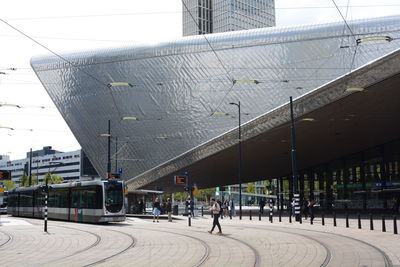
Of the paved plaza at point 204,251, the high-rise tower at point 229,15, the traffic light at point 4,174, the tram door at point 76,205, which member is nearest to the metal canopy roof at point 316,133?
the paved plaza at point 204,251

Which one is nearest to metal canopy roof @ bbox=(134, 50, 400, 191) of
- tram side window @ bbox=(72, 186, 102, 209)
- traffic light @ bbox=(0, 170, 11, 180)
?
tram side window @ bbox=(72, 186, 102, 209)

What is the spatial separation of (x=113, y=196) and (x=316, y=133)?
18929 millimetres

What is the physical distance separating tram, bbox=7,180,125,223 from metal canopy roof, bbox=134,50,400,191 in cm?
1322

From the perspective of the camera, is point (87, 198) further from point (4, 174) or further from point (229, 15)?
point (229, 15)

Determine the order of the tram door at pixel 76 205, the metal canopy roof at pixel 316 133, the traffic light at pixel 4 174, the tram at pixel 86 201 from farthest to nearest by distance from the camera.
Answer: the traffic light at pixel 4 174 → the metal canopy roof at pixel 316 133 → the tram door at pixel 76 205 → the tram at pixel 86 201

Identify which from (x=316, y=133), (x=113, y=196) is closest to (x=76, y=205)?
(x=113, y=196)

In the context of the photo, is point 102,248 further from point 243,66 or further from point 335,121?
point 243,66

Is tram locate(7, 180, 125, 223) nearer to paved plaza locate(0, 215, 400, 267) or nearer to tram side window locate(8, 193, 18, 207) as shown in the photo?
tram side window locate(8, 193, 18, 207)

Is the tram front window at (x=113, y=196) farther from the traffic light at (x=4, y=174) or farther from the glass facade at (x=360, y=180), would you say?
the glass facade at (x=360, y=180)

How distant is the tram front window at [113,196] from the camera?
2586 centimetres

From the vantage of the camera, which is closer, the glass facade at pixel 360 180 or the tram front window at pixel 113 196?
the tram front window at pixel 113 196

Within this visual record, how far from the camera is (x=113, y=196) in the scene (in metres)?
26.0

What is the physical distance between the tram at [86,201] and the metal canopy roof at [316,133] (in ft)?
43.4

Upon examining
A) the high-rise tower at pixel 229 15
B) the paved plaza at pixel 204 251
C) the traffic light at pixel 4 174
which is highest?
the high-rise tower at pixel 229 15
